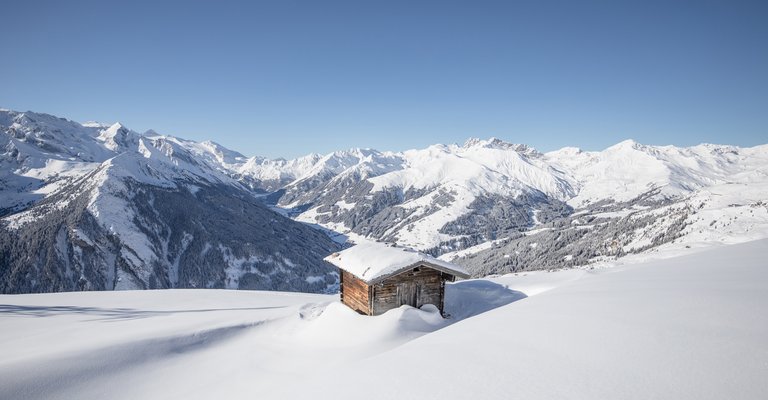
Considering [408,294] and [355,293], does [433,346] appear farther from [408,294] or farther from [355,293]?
Result: [355,293]

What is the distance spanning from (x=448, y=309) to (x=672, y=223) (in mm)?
128916

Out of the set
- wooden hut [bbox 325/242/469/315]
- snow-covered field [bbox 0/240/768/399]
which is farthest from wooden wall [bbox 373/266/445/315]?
snow-covered field [bbox 0/240/768/399]

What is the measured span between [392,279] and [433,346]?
407 inches

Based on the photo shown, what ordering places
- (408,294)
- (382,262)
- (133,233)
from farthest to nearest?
(133,233) < (408,294) < (382,262)

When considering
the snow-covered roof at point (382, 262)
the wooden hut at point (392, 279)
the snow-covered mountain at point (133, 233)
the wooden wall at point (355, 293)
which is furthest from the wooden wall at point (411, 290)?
the snow-covered mountain at point (133, 233)

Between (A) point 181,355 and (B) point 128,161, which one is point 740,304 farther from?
(B) point 128,161

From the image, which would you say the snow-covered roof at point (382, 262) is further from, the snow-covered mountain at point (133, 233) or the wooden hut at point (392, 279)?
the snow-covered mountain at point (133, 233)

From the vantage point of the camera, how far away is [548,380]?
188 inches

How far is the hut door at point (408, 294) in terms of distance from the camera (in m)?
17.6

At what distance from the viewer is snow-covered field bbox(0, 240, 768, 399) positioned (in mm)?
4695

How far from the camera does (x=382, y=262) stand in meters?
17.5

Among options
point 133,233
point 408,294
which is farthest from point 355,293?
point 133,233

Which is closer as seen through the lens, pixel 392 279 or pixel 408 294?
pixel 392 279

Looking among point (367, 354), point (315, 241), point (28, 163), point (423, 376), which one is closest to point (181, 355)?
point (367, 354)
